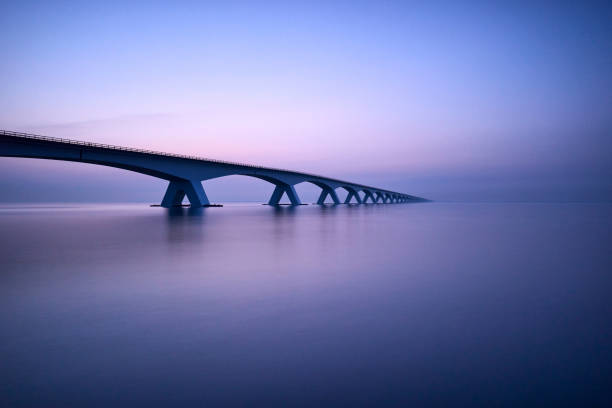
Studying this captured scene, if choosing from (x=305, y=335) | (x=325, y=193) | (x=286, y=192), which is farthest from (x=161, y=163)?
(x=325, y=193)

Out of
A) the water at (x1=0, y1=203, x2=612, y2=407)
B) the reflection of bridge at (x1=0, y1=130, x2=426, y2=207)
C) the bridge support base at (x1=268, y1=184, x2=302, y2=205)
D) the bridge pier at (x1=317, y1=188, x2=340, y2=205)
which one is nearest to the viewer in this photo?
the water at (x1=0, y1=203, x2=612, y2=407)

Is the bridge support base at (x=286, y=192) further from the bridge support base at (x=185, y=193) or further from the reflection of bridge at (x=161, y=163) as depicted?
the bridge support base at (x=185, y=193)

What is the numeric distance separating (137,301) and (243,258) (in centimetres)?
380

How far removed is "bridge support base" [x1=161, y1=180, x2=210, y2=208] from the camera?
→ 46.8 meters

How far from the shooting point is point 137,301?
4527 millimetres

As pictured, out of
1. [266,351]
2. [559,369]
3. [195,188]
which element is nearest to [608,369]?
[559,369]

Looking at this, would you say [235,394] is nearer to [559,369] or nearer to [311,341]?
[311,341]

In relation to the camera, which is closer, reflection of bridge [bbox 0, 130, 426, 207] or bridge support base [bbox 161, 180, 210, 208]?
reflection of bridge [bbox 0, 130, 426, 207]

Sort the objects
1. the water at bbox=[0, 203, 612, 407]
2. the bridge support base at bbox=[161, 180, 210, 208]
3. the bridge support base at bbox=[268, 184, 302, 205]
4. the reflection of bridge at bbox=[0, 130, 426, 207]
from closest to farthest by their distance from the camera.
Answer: the water at bbox=[0, 203, 612, 407], the reflection of bridge at bbox=[0, 130, 426, 207], the bridge support base at bbox=[161, 180, 210, 208], the bridge support base at bbox=[268, 184, 302, 205]

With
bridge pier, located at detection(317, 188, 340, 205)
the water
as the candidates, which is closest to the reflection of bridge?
bridge pier, located at detection(317, 188, 340, 205)

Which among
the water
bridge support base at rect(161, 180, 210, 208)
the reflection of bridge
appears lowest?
the water

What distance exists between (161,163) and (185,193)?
8.17 meters

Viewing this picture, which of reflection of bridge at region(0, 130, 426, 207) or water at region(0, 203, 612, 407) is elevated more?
reflection of bridge at region(0, 130, 426, 207)

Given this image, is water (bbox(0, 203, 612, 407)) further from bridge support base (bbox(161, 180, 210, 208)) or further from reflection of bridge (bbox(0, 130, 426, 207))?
bridge support base (bbox(161, 180, 210, 208))
